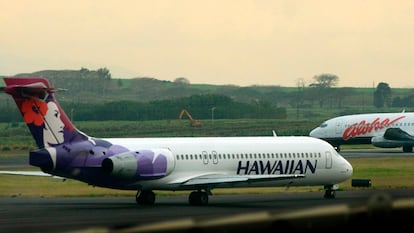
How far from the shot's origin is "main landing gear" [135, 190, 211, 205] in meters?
37.1

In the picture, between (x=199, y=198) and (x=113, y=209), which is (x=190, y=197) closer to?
(x=199, y=198)

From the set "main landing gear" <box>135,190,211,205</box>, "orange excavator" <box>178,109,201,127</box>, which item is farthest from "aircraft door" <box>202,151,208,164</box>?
"orange excavator" <box>178,109,201,127</box>

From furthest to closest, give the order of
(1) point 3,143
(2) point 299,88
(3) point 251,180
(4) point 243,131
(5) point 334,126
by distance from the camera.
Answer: (2) point 299,88 < (4) point 243,131 < (1) point 3,143 < (5) point 334,126 < (3) point 251,180

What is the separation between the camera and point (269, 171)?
4009cm

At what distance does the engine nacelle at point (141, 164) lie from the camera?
35.6 metres

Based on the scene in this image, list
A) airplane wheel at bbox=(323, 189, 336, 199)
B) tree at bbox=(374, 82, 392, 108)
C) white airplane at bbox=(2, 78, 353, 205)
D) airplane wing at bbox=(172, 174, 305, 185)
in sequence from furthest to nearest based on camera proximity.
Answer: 1. tree at bbox=(374, 82, 392, 108)
2. airplane wheel at bbox=(323, 189, 336, 199)
3. airplane wing at bbox=(172, 174, 305, 185)
4. white airplane at bbox=(2, 78, 353, 205)

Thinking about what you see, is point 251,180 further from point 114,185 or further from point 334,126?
point 334,126

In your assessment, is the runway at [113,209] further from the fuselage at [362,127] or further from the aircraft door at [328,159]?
the fuselage at [362,127]

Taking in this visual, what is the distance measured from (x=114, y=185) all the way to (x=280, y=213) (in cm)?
2898

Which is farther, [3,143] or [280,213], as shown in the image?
[3,143]

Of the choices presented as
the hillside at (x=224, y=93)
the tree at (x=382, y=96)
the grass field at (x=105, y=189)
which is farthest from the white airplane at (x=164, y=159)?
the tree at (x=382, y=96)

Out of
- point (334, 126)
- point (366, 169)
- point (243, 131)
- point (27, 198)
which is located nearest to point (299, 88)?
point (243, 131)

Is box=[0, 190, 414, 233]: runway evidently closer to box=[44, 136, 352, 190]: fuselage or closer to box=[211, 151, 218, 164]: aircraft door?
box=[44, 136, 352, 190]: fuselage

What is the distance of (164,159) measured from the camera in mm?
37188
